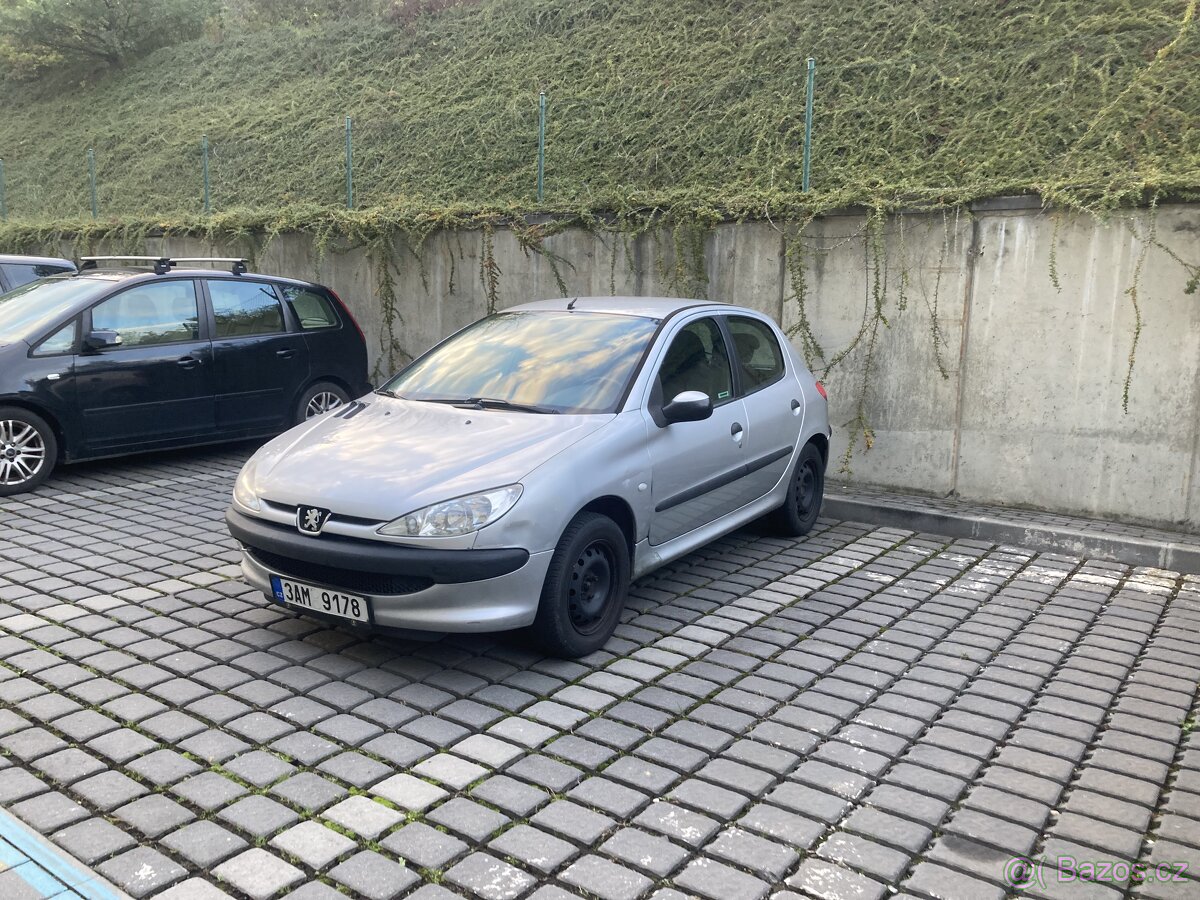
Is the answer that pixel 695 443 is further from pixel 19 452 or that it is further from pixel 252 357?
pixel 19 452

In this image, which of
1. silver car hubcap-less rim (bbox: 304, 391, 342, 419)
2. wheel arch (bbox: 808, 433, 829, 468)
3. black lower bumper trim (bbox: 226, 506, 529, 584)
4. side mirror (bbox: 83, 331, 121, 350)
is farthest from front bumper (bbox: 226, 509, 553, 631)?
silver car hubcap-less rim (bbox: 304, 391, 342, 419)

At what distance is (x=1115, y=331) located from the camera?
22.3ft

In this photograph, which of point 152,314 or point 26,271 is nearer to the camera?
point 152,314

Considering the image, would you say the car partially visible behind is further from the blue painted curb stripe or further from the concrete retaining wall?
the blue painted curb stripe

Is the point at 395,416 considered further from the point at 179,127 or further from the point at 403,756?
the point at 179,127

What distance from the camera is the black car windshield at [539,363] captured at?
507 cm

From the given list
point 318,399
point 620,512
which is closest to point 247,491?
point 620,512

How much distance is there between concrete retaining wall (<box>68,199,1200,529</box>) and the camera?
21.9 ft

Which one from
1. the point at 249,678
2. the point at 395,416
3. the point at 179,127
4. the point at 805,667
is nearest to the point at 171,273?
the point at 395,416

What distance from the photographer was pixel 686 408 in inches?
197

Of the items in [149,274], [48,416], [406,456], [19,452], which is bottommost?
[19,452]

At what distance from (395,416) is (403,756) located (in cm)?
207

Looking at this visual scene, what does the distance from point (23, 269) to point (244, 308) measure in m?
3.22
